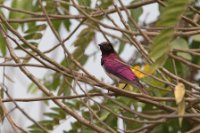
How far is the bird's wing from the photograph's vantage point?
387cm

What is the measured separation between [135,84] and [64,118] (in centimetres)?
99

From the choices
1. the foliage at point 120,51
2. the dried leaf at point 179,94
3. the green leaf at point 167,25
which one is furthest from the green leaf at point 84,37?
the green leaf at point 167,25

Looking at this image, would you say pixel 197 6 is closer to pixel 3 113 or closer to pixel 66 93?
pixel 66 93

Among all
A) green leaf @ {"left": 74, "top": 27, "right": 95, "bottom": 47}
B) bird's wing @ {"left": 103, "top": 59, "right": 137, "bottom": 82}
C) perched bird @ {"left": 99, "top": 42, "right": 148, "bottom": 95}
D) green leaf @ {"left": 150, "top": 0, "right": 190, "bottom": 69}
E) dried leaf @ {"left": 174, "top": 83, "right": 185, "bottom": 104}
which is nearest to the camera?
green leaf @ {"left": 150, "top": 0, "right": 190, "bottom": 69}

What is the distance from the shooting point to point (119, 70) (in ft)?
13.4

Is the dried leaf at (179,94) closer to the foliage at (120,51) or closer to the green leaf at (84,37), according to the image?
the foliage at (120,51)

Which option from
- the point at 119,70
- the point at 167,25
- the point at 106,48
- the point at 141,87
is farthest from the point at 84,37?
the point at 167,25

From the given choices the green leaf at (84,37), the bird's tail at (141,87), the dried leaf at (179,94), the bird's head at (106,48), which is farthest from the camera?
the bird's head at (106,48)

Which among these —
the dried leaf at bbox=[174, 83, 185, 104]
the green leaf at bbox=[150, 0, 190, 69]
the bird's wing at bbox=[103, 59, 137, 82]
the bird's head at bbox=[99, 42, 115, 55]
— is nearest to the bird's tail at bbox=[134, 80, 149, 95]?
the bird's wing at bbox=[103, 59, 137, 82]

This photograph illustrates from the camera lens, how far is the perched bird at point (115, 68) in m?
3.73

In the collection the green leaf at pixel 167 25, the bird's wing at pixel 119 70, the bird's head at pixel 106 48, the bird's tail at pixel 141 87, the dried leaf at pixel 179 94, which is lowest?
the dried leaf at pixel 179 94

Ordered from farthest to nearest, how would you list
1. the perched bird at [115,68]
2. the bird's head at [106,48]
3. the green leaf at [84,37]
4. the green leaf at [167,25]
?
1. the bird's head at [106,48]
2. the green leaf at [84,37]
3. the perched bird at [115,68]
4. the green leaf at [167,25]

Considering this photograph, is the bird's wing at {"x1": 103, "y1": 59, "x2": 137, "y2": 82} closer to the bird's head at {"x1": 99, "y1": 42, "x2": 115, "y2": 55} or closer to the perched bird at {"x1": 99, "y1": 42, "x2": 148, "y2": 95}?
the perched bird at {"x1": 99, "y1": 42, "x2": 148, "y2": 95}

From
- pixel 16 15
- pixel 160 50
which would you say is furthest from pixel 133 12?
pixel 160 50
